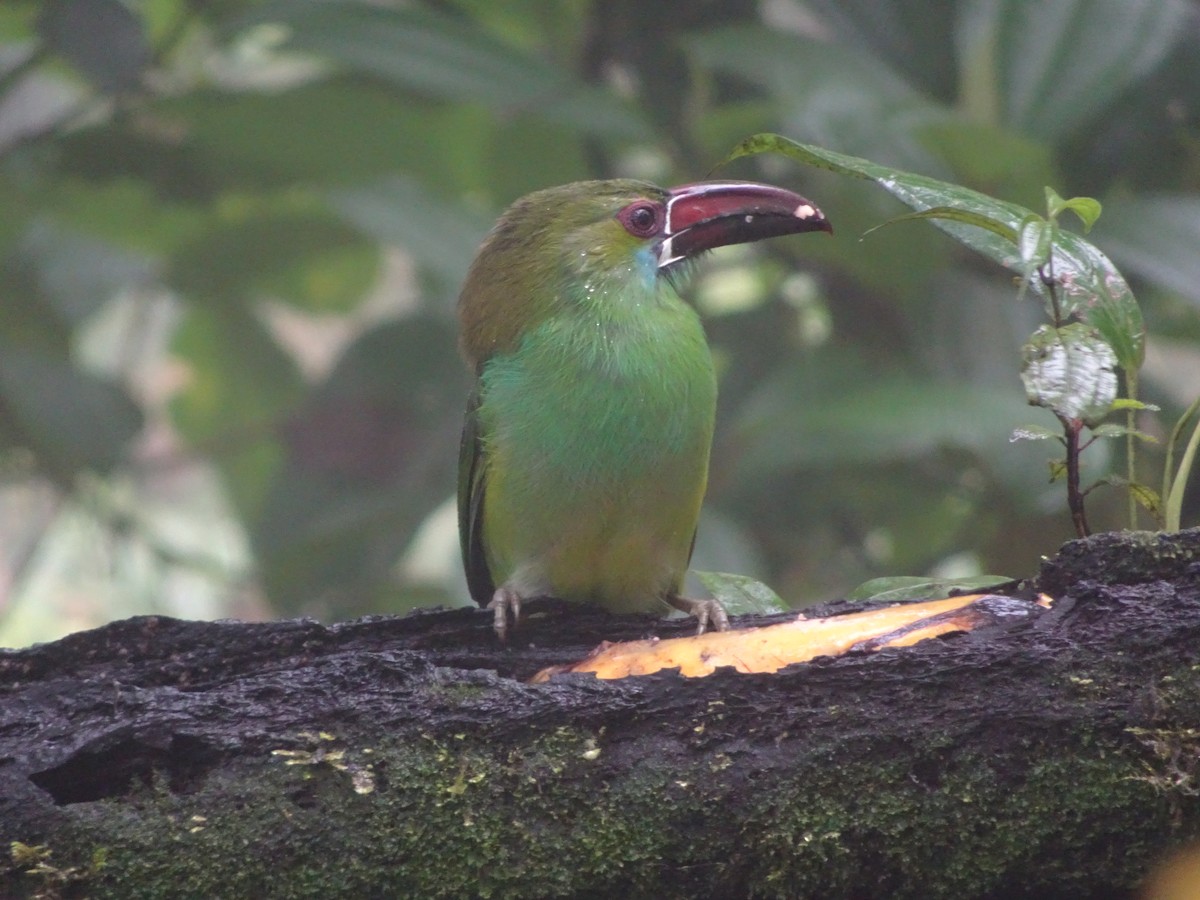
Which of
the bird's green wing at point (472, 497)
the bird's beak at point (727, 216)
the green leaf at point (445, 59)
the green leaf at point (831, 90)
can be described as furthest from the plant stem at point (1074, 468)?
the green leaf at point (445, 59)

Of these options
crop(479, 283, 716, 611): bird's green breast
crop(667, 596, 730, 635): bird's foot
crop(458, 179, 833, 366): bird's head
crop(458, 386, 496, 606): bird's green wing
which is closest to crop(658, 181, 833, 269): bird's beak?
crop(458, 179, 833, 366): bird's head

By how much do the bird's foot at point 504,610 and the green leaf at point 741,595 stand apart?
0.32 meters

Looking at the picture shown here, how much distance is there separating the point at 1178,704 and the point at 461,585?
329 centimetres

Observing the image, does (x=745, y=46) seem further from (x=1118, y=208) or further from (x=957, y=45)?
(x=1118, y=208)

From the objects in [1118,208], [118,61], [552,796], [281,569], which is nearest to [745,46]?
[1118,208]

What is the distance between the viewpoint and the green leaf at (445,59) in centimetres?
432

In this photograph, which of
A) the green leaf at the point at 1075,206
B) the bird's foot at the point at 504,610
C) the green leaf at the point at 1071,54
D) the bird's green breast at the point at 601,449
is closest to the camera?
the green leaf at the point at 1075,206

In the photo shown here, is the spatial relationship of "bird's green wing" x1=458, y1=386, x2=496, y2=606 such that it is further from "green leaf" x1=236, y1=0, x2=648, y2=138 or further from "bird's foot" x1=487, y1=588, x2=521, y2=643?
"green leaf" x1=236, y1=0, x2=648, y2=138

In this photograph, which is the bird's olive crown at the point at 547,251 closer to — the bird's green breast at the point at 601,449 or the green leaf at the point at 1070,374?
the bird's green breast at the point at 601,449

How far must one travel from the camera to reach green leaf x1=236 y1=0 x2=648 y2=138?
432 cm

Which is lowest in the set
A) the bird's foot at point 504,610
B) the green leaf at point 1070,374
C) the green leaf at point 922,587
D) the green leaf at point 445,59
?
the green leaf at point 922,587

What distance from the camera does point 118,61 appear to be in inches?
172

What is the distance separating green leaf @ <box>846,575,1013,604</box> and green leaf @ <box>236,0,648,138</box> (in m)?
2.49

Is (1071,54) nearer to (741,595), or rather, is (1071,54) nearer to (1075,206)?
(1075,206)
